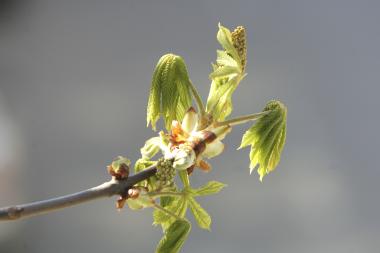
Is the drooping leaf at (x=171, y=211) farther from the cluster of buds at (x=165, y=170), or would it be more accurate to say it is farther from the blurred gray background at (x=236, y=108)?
the blurred gray background at (x=236, y=108)

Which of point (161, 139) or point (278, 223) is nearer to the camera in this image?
point (161, 139)

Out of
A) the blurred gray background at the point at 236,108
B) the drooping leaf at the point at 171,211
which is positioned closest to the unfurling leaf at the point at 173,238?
the drooping leaf at the point at 171,211

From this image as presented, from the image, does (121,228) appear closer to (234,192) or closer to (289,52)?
(234,192)

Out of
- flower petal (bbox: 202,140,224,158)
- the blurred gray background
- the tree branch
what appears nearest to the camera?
the tree branch

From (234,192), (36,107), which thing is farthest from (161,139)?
(36,107)

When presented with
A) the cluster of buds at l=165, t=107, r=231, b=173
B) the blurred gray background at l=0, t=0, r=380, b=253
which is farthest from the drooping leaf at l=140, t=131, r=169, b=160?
the blurred gray background at l=0, t=0, r=380, b=253

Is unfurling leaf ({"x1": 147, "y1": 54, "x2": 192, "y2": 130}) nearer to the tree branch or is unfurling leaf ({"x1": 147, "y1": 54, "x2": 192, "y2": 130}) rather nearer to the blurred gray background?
the tree branch

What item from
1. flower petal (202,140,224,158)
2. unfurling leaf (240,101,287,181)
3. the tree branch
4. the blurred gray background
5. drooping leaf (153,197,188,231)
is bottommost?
the blurred gray background
